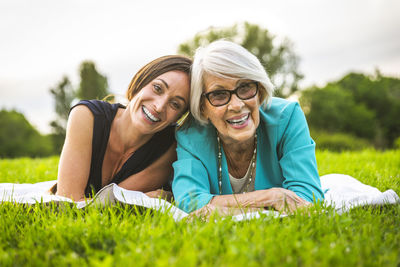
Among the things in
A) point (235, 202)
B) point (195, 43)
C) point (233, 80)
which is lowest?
point (235, 202)

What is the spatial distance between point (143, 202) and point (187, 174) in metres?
0.54

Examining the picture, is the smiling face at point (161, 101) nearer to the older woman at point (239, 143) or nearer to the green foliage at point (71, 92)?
the older woman at point (239, 143)

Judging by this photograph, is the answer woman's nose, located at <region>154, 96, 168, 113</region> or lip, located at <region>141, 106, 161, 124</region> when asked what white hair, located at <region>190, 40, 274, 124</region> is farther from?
lip, located at <region>141, 106, 161, 124</region>

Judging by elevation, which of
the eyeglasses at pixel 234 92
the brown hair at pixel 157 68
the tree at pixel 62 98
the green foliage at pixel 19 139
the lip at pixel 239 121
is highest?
the brown hair at pixel 157 68

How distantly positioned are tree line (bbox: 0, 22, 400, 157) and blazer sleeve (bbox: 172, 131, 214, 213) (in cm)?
2183

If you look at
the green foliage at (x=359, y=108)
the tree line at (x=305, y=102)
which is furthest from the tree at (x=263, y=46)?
the green foliage at (x=359, y=108)

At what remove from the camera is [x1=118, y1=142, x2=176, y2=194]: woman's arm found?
3613 millimetres

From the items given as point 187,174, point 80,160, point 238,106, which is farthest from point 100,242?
point 238,106

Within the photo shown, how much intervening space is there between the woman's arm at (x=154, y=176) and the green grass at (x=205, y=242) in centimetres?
125

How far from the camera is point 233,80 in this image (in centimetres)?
294

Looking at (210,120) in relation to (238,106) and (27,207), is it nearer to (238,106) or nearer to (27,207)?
(238,106)

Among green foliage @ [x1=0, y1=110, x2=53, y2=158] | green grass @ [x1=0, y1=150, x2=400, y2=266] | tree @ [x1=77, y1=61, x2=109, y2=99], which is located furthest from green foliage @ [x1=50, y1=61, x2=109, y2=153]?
green grass @ [x1=0, y1=150, x2=400, y2=266]

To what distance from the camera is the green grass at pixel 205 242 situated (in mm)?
1598

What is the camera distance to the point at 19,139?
37.6 meters
